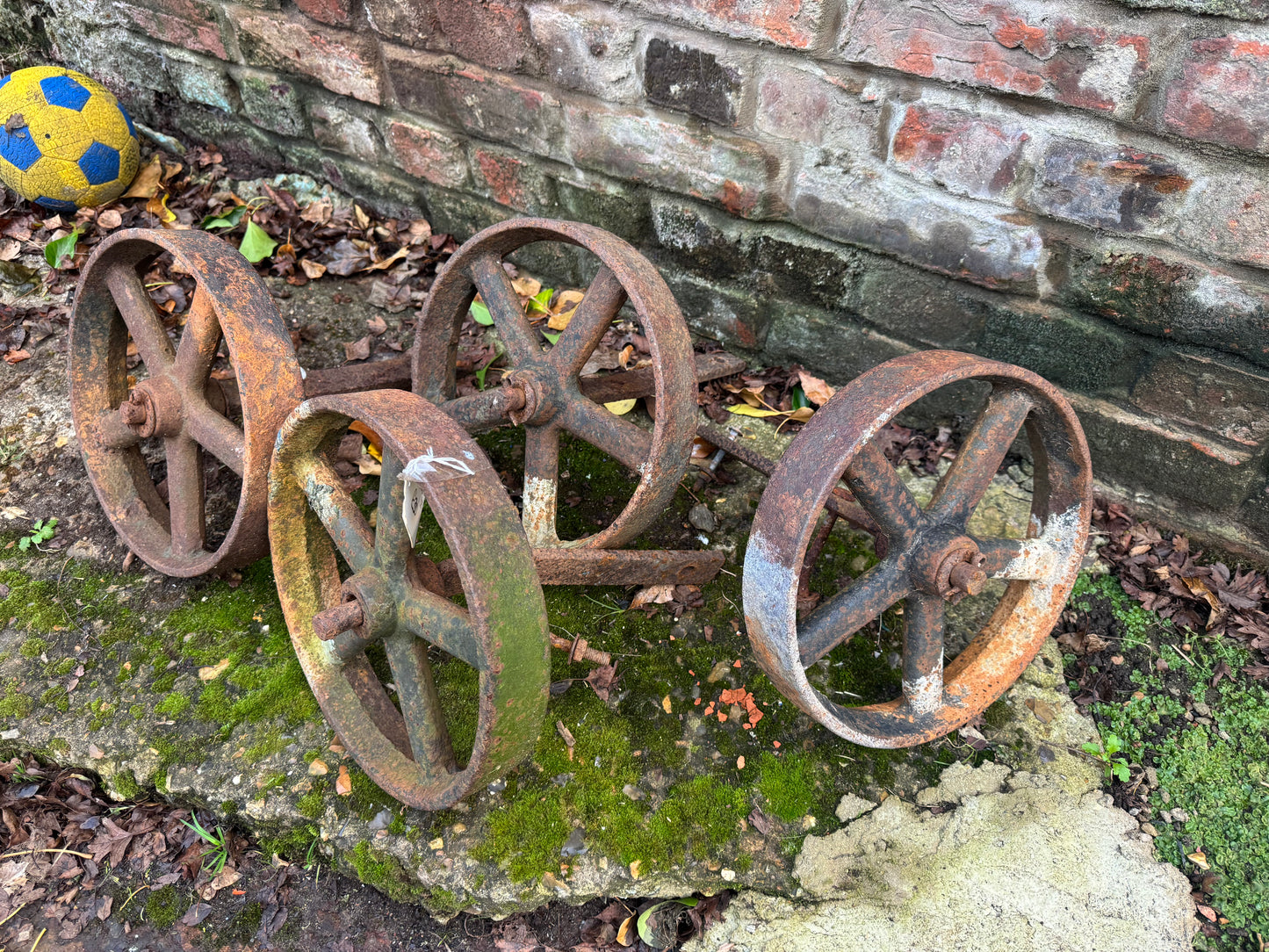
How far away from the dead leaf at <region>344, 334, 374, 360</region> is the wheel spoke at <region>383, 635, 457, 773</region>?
1.63m

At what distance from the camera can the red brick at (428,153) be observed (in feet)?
11.2

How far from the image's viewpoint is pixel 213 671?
Result: 91.0 inches

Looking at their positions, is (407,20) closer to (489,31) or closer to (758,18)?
(489,31)

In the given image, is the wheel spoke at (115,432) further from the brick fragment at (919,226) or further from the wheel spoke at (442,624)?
the brick fragment at (919,226)

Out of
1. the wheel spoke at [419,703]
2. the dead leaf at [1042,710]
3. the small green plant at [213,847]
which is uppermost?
the wheel spoke at [419,703]

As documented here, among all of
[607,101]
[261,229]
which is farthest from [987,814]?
[261,229]

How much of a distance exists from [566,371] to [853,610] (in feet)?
3.34

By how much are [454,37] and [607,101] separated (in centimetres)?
68

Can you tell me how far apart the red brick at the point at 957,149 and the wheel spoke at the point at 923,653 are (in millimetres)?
1208

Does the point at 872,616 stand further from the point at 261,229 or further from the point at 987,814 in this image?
the point at 261,229

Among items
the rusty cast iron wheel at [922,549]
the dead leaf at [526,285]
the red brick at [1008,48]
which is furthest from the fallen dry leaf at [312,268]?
the rusty cast iron wheel at [922,549]

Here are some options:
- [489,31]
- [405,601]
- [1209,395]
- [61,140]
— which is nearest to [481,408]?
[405,601]

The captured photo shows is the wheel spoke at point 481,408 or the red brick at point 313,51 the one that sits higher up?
the red brick at point 313,51

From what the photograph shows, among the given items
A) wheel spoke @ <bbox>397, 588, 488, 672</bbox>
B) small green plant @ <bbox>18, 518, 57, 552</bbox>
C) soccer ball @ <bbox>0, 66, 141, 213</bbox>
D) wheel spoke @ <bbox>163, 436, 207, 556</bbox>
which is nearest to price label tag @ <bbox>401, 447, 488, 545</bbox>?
wheel spoke @ <bbox>397, 588, 488, 672</bbox>
